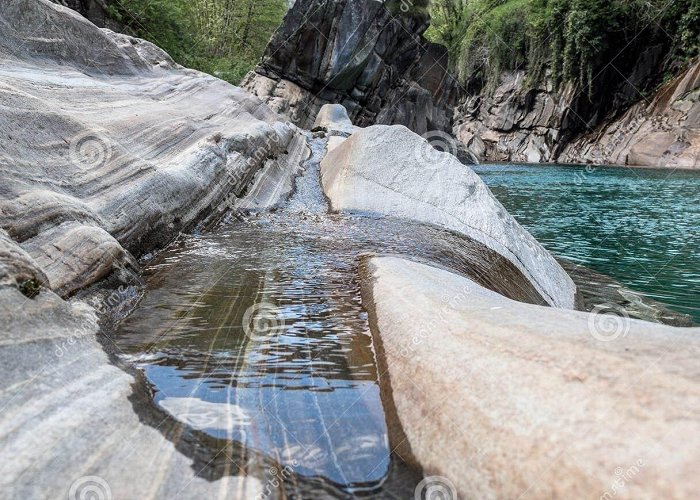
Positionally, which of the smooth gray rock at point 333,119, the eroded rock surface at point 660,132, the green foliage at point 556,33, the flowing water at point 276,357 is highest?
the green foliage at point 556,33

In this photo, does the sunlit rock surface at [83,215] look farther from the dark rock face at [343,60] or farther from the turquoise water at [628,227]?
the dark rock face at [343,60]

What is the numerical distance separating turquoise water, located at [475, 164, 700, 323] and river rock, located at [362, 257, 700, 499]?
3867 mm

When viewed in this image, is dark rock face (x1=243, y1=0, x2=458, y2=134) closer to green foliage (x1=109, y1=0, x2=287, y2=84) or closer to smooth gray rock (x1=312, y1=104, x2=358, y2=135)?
green foliage (x1=109, y1=0, x2=287, y2=84)

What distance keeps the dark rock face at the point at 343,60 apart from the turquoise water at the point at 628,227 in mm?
Result: 10561

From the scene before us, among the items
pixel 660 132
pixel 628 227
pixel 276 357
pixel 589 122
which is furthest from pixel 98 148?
pixel 589 122

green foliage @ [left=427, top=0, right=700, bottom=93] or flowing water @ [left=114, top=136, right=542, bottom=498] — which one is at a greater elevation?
green foliage @ [left=427, top=0, right=700, bottom=93]

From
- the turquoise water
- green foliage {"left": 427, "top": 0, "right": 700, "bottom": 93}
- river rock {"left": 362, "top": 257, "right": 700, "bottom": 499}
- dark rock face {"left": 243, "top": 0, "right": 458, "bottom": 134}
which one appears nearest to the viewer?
river rock {"left": 362, "top": 257, "right": 700, "bottom": 499}

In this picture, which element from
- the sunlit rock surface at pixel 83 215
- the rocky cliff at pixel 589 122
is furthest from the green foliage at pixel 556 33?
the sunlit rock surface at pixel 83 215

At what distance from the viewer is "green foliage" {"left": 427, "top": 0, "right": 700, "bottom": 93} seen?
27.5 meters

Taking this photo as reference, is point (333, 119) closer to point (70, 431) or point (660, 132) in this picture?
point (660, 132)

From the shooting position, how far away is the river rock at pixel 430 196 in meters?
5.71

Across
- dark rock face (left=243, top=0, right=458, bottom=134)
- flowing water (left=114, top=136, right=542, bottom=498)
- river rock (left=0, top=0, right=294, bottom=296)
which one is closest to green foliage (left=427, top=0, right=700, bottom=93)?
dark rock face (left=243, top=0, right=458, bottom=134)

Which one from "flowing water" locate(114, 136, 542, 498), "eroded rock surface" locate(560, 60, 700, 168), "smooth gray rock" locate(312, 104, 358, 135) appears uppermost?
"eroded rock surface" locate(560, 60, 700, 168)

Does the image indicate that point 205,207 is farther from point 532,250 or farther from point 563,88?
point 563,88
